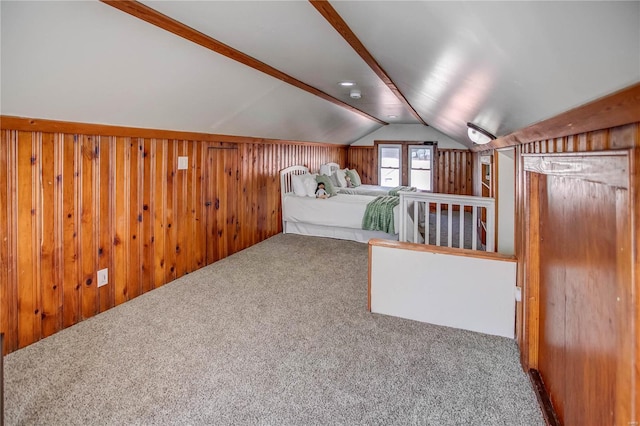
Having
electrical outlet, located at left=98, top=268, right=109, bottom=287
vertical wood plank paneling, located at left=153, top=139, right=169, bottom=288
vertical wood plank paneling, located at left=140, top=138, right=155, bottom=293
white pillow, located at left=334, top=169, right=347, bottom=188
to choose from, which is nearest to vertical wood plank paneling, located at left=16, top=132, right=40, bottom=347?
electrical outlet, located at left=98, top=268, right=109, bottom=287

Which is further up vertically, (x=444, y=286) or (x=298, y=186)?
(x=298, y=186)

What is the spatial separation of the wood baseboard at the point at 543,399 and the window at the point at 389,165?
23.1 feet

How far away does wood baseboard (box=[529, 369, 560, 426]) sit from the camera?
166 centimetres

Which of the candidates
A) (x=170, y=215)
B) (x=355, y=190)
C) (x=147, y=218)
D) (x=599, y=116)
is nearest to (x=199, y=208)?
(x=170, y=215)

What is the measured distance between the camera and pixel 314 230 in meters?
5.70

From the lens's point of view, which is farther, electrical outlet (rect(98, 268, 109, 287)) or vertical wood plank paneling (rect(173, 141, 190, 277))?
vertical wood plank paneling (rect(173, 141, 190, 277))

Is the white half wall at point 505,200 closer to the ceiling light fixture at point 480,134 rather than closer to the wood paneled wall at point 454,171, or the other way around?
the ceiling light fixture at point 480,134

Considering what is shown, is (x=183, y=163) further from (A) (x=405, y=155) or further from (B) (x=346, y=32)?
(A) (x=405, y=155)

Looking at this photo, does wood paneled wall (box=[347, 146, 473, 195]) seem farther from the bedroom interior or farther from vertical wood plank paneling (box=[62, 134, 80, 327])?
vertical wood plank paneling (box=[62, 134, 80, 327])

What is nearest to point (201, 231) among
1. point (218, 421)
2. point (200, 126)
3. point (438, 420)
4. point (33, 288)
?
point (200, 126)

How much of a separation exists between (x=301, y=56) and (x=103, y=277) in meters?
2.35

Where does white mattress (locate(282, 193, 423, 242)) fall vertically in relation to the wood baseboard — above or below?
above

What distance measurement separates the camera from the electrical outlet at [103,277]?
2.95m

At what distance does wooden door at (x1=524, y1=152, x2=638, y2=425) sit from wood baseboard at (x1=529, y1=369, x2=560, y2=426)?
3 centimetres
